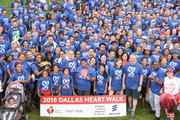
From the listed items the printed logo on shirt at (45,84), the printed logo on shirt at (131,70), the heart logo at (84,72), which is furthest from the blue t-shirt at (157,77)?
the printed logo on shirt at (45,84)

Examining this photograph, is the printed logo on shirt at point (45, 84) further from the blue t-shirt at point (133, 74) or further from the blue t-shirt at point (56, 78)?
the blue t-shirt at point (133, 74)

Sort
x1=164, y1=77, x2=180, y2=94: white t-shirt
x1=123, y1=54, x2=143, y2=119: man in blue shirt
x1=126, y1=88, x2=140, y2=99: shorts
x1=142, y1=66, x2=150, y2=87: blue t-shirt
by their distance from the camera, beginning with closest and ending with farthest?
1. x1=164, y1=77, x2=180, y2=94: white t-shirt
2. x1=123, y1=54, x2=143, y2=119: man in blue shirt
3. x1=126, y1=88, x2=140, y2=99: shorts
4. x1=142, y1=66, x2=150, y2=87: blue t-shirt

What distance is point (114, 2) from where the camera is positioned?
48.5ft

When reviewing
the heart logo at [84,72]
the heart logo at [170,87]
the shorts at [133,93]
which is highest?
the heart logo at [84,72]

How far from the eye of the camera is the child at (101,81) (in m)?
6.21

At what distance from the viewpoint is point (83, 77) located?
620cm

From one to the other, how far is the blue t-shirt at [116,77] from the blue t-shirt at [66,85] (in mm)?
1425

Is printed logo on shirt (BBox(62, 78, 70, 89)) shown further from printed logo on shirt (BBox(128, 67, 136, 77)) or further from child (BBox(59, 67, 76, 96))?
printed logo on shirt (BBox(128, 67, 136, 77))

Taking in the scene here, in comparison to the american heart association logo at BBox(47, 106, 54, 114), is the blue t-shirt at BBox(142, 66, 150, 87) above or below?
above

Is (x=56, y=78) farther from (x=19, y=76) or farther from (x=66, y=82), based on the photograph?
(x=19, y=76)

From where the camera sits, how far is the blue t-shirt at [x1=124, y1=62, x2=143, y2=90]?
596 centimetres

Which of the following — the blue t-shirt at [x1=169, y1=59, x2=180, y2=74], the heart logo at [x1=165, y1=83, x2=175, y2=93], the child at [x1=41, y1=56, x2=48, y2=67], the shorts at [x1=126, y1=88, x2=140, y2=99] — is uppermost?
the child at [x1=41, y1=56, x2=48, y2=67]

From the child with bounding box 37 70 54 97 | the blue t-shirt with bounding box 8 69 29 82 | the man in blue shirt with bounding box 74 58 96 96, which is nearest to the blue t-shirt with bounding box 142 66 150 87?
the man in blue shirt with bounding box 74 58 96 96

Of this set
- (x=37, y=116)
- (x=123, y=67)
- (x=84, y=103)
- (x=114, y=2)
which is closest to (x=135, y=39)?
(x=123, y=67)
